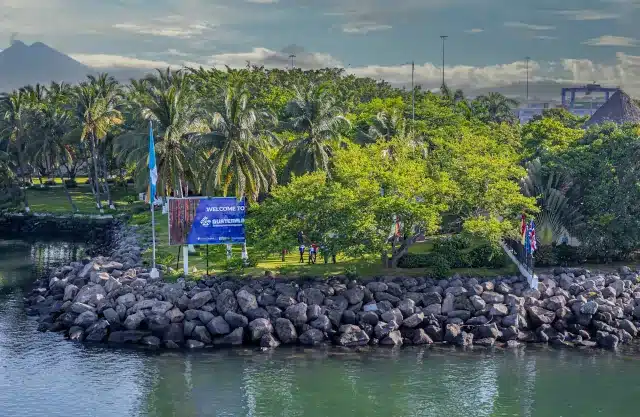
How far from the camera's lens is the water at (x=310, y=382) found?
36.6m

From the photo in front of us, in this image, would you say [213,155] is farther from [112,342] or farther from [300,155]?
[112,342]

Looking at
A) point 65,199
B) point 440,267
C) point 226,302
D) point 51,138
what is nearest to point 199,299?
point 226,302

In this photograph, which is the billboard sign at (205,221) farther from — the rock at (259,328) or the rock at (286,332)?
the rock at (286,332)

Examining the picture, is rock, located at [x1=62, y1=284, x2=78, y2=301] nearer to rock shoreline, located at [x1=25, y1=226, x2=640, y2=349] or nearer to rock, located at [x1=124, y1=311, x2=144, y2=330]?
rock shoreline, located at [x1=25, y1=226, x2=640, y2=349]

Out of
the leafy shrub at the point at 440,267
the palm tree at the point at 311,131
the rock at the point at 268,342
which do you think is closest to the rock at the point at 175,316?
the rock at the point at 268,342

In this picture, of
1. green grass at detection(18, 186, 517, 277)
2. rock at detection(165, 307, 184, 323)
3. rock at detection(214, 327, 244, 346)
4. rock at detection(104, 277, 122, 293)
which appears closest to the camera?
rock at detection(214, 327, 244, 346)

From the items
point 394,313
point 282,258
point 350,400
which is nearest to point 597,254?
point 394,313

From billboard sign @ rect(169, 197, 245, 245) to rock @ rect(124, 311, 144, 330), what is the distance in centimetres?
668

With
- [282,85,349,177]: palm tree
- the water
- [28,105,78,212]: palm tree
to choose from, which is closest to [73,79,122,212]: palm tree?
[28,105,78,212]: palm tree

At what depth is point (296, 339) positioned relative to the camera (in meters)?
45.3

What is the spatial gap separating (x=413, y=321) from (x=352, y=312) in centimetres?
356

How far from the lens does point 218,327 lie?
4547 cm

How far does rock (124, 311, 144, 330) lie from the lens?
46.2 metres

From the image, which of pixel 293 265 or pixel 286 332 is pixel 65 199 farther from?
pixel 286 332
